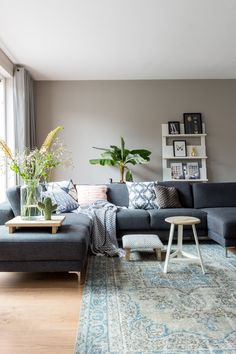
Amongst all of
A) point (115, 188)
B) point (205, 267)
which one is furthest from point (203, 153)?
point (205, 267)

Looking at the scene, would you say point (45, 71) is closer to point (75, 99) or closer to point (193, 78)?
point (75, 99)

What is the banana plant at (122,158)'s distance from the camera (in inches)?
198

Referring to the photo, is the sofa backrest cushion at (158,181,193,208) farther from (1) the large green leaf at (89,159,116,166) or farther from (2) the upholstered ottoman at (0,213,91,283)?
(2) the upholstered ottoman at (0,213,91,283)

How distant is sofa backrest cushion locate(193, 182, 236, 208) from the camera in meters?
4.54

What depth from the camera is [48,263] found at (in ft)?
8.69

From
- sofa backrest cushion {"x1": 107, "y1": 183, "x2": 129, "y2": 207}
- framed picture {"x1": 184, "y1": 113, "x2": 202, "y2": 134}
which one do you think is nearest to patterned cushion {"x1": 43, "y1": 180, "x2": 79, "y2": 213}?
sofa backrest cushion {"x1": 107, "y1": 183, "x2": 129, "y2": 207}

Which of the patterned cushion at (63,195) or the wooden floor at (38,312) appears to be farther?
the patterned cushion at (63,195)

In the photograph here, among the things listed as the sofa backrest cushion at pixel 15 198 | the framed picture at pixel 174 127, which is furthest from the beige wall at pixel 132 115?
the sofa backrest cushion at pixel 15 198

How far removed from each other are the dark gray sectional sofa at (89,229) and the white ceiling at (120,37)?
6.01 ft

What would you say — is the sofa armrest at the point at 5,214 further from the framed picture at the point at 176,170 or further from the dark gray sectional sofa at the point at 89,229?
the framed picture at the point at 176,170

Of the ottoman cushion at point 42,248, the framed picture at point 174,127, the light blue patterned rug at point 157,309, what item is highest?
the framed picture at point 174,127

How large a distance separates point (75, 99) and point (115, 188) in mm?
1870

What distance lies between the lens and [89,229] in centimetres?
338

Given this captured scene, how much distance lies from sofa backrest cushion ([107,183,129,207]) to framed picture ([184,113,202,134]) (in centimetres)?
170
